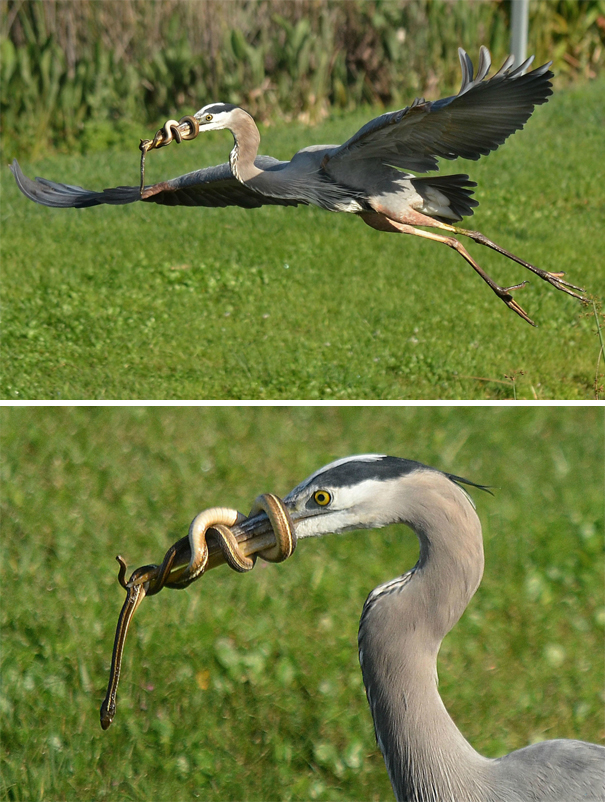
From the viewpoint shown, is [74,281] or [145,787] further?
[74,281]

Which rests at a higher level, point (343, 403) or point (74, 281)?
point (343, 403)

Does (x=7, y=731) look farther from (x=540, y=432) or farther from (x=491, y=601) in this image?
(x=540, y=432)

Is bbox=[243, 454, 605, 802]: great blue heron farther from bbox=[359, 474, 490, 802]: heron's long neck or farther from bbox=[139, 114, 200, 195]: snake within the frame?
bbox=[139, 114, 200, 195]: snake

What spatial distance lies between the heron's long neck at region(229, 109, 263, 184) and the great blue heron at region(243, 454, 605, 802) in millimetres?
1285

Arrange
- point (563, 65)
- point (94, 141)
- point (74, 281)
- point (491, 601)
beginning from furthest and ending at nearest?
point (563, 65) < point (94, 141) < point (74, 281) < point (491, 601)

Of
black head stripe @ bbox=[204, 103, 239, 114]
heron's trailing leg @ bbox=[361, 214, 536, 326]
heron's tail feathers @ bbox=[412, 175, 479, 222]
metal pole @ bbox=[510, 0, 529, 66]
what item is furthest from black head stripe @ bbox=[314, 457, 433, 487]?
metal pole @ bbox=[510, 0, 529, 66]

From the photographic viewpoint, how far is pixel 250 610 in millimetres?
3609

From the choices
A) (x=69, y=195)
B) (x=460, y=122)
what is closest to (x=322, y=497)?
(x=460, y=122)

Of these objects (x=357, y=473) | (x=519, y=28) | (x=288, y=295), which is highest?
(x=357, y=473)

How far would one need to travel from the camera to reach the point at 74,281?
7113mm

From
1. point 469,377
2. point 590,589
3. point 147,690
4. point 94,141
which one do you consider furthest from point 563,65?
point 147,690

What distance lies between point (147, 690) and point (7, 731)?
45 cm

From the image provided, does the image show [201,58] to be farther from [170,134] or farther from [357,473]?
[357,473]

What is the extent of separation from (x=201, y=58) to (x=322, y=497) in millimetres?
7282
